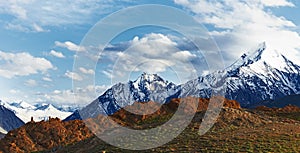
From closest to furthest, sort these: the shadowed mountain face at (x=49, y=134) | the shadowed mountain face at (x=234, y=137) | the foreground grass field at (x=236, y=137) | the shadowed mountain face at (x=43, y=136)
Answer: the foreground grass field at (x=236, y=137), the shadowed mountain face at (x=234, y=137), the shadowed mountain face at (x=49, y=134), the shadowed mountain face at (x=43, y=136)

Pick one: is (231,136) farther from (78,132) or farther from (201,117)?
(78,132)

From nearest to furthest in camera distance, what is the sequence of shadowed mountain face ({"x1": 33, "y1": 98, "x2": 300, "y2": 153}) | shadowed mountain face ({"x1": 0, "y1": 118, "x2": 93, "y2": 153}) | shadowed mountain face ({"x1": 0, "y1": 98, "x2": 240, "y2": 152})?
1. shadowed mountain face ({"x1": 33, "y1": 98, "x2": 300, "y2": 153})
2. shadowed mountain face ({"x1": 0, "y1": 98, "x2": 240, "y2": 152})
3. shadowed mountain face ({"x1": 0, "y1": 118, "x2": 93, "y2": 153})

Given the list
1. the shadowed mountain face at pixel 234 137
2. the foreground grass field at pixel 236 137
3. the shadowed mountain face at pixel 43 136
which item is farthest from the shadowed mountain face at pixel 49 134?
the foreground grass field at pixel 236 137

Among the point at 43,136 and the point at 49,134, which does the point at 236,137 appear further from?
the point at 43,136

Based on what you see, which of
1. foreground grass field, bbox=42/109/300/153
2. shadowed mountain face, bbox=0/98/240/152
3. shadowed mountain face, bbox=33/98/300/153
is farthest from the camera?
shadowed mountain face, bbox=0/98/240/152

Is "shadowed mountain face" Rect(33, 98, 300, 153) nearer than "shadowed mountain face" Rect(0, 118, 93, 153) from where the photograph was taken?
Yes

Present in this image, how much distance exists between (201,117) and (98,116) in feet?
321

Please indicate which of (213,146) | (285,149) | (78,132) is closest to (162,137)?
(213,146)

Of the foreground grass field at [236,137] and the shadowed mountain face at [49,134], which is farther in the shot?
the shadowed mountain face at [49,134]

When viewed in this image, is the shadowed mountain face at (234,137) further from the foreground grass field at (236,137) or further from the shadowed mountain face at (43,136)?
the shadowed mountain face at (43,136)

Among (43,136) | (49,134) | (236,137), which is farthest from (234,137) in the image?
(43,136)

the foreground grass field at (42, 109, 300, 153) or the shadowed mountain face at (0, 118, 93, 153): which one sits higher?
the shadowed mountain face at (0, 118, 93, 153)

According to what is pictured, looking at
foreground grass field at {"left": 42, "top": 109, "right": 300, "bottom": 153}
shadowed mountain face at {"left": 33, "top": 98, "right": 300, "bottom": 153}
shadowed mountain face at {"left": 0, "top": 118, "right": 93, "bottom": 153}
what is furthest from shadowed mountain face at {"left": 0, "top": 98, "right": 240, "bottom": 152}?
foreground grass field at {"left": 42, "top": 109, "right": 300, "bottom": 153}

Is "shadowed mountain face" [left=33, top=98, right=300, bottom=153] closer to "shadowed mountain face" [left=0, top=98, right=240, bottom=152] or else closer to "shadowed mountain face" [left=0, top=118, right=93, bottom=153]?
"shadowed mountain face" [left=0, top=98, right=240, bottom=152]
